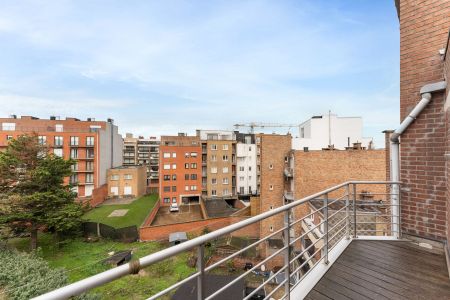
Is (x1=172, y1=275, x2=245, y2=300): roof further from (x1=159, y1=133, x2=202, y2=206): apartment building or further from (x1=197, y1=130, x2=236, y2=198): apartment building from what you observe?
(x1=197, y1=130, x2=236, y2=198): apartment building

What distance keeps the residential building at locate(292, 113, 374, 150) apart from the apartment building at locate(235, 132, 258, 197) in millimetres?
11856

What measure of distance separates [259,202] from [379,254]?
20767 millimetres

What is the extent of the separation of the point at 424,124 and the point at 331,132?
2760 centimetres

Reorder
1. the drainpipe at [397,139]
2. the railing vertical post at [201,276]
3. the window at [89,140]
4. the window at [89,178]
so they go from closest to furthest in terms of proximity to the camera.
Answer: the railing vertical post at [201,276], the drainpipe at [397,139], the window at [89,178], the window at [89,140]

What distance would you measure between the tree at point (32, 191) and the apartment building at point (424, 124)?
22384 millimetres

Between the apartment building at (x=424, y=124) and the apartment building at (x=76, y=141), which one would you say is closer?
the apartment building at (x=424, y=124)

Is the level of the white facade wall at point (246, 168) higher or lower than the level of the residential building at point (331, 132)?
lower

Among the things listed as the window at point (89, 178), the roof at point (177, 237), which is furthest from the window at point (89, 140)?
the roof at point (177, 237)

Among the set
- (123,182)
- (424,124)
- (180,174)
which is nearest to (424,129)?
(424,124)

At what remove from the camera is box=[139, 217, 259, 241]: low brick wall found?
21250 mm

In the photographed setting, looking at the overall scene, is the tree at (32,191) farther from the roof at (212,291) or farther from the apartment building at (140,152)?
the apartment building at (140,152)

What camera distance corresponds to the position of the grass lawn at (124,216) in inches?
926

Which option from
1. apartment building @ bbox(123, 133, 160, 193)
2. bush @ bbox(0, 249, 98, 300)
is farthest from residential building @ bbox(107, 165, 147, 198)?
bush @ bbox(0, 249, 98, 300)

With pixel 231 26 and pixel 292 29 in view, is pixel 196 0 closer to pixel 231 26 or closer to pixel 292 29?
pixel 231 26
